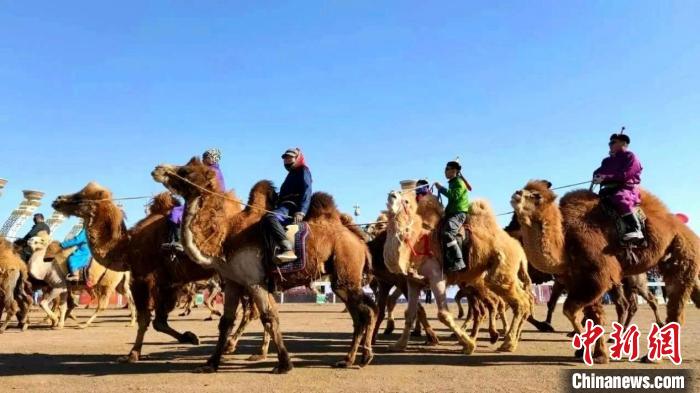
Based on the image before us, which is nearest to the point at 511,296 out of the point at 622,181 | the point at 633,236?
the point at 633,236

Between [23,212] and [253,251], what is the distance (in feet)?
213

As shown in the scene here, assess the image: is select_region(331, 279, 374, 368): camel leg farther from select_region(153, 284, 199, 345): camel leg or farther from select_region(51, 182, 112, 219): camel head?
select_region(51, 182, 112, 219): camel head

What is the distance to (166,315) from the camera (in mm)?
9227

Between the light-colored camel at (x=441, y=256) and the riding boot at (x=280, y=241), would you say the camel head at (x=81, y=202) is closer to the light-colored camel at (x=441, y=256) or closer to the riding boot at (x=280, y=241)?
the riding boot at (x=280, y=241)

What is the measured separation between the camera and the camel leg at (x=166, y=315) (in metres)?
9.10

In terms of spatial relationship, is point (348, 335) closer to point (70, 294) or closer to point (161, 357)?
point (161, 357)

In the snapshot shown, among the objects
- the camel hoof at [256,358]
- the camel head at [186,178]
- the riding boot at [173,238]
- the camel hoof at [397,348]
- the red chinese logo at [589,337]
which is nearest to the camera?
the camel head at [186,178]

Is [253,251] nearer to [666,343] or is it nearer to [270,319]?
[270,319]

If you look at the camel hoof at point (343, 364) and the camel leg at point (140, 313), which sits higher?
the camel leg at point (140, 313)

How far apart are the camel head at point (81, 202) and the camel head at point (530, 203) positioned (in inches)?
271

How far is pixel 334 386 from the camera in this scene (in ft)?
21.6

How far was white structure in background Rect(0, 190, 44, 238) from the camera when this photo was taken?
2422 inches

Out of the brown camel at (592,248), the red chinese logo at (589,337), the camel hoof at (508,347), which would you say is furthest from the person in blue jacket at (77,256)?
the red chinese logo at (589,337)

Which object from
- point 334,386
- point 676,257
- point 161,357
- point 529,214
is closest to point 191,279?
A: point 161,357
